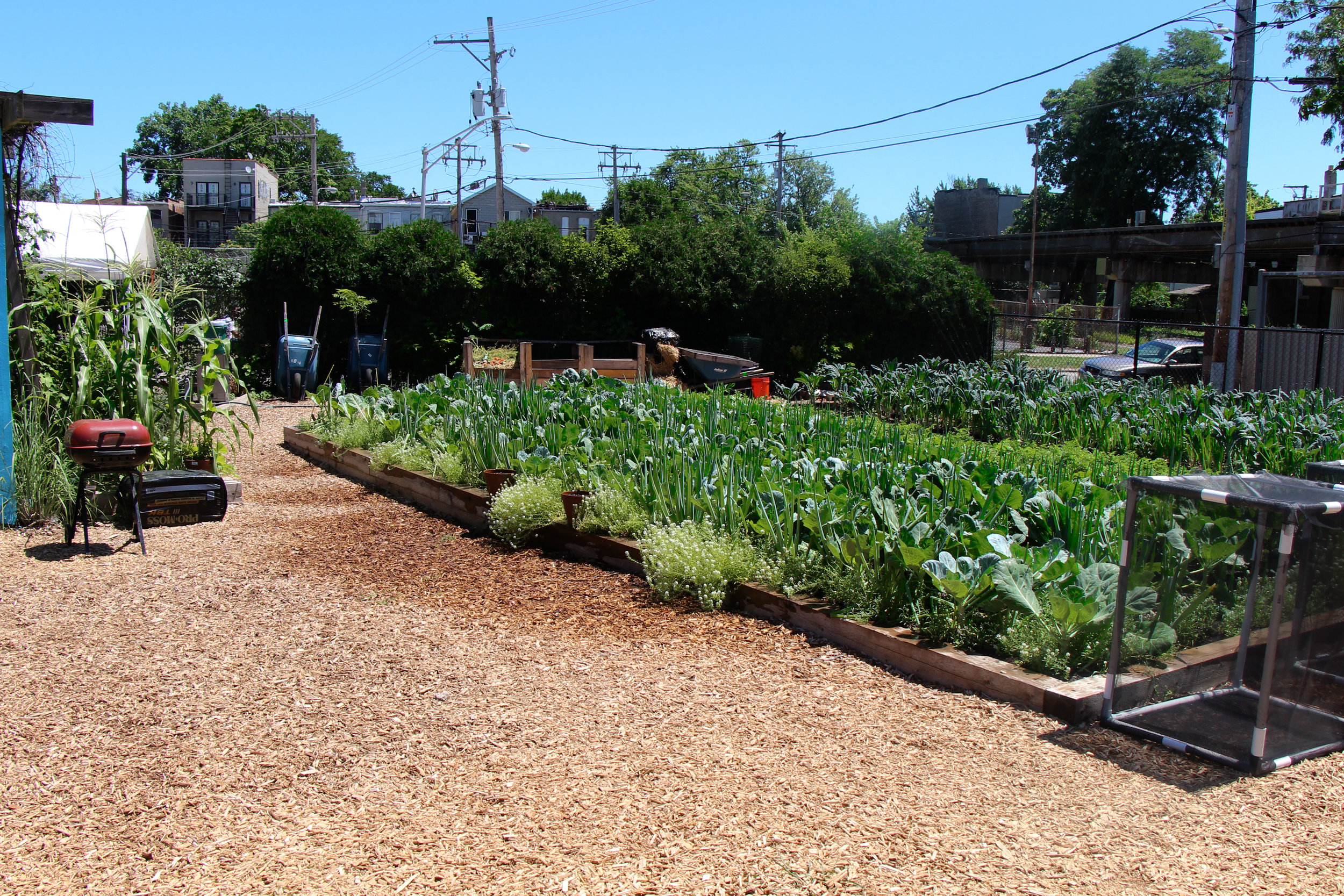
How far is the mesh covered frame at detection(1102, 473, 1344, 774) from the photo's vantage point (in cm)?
340

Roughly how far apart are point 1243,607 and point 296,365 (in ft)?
51.8

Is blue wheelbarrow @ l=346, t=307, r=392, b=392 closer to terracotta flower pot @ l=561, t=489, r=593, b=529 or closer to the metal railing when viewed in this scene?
the metal railing

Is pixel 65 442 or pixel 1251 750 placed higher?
pixel 65 442

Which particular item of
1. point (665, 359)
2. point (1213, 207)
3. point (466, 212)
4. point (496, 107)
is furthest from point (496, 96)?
point (1213, 207)

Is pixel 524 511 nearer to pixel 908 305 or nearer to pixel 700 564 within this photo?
pixel 700 564

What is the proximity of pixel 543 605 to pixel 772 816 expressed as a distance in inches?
102

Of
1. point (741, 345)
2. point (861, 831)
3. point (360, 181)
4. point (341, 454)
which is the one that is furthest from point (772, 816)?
point (360, 181)

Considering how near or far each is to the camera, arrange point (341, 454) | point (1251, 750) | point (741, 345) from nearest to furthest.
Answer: point (1251, 750) < point (341, 454) < point (741, 345)

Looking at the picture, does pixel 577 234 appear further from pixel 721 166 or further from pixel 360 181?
pixel 360 181

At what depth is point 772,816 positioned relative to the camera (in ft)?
10.1

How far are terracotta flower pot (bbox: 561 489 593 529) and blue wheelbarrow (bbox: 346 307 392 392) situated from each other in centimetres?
1220

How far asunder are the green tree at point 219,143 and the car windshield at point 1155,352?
6684 centimetres

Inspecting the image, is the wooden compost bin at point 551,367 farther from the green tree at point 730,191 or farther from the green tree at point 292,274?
the green tree at point 730,191

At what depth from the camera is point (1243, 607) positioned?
4012mm
